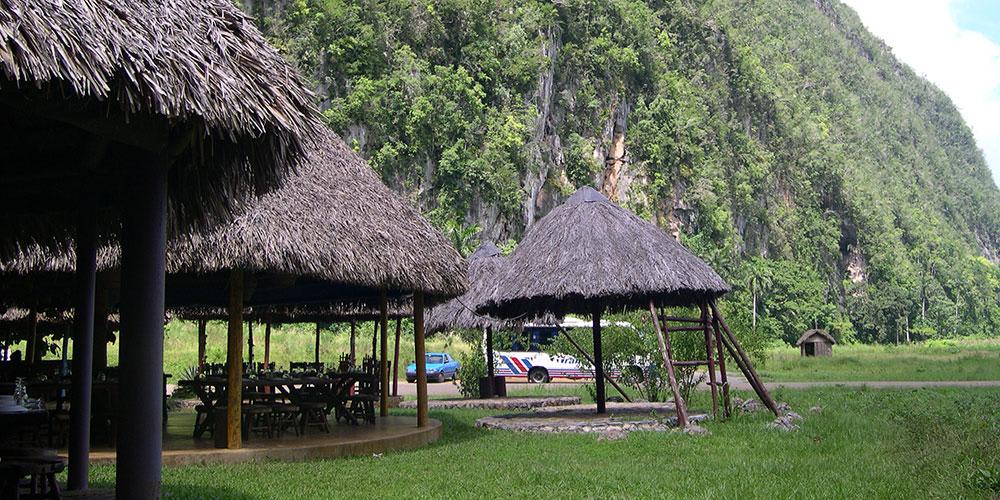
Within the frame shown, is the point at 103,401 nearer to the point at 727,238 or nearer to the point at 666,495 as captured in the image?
the point at 666,495

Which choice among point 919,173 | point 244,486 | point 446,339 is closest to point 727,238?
point 446,339

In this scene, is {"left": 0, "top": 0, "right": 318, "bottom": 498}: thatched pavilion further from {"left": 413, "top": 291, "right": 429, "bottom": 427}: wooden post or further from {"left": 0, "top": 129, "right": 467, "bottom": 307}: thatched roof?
{"left": 413, "top": 291, "right": 429, "bottom": 427}: wooden post

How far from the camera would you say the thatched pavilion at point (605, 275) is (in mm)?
13594

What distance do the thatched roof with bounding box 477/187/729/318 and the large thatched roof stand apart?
24.5ft

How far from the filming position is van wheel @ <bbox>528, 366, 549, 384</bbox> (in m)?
31.3

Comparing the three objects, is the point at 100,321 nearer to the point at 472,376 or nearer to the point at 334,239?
the point at 334,239

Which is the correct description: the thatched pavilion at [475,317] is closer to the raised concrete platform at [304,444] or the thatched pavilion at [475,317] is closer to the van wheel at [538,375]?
the raised concrete platform at [304,444]

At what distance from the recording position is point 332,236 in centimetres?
1068

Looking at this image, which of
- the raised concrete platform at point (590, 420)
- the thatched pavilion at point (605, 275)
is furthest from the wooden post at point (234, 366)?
the thatched pavilion at point (605, 275)

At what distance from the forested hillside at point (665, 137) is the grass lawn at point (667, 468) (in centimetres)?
1195

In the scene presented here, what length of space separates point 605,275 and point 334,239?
4.50 meters

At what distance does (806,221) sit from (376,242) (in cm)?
7274

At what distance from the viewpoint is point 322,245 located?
1039 cm

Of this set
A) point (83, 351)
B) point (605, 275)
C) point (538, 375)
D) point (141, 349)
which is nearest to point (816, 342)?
point (538, 375)
